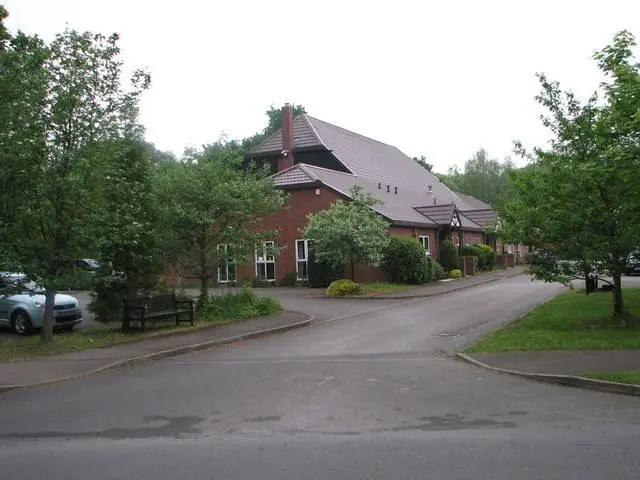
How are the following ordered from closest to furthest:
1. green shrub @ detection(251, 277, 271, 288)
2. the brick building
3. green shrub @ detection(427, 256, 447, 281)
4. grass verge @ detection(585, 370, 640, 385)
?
grass verge @ detection(585, 370, 640, 385)
green shrub @ detection(427, 256, 447, 281)
the brick building
green shrub @ detection(251, 277, 271, 288)

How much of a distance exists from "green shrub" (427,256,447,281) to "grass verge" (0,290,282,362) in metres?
13.4

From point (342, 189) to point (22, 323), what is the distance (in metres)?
18.9

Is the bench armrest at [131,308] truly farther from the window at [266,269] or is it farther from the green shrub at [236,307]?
the window at [266,269]

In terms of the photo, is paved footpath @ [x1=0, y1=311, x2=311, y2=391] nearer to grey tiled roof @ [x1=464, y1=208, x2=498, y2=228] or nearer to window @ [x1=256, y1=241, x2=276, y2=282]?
window @ [x1=256, y1=241, x2=276, y2=282]

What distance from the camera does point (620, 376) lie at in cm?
891

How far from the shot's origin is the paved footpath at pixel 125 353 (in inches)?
416

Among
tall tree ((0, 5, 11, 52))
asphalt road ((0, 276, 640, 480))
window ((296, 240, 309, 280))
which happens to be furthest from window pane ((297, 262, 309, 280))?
asphalt road ((0, 276, 640, 480))

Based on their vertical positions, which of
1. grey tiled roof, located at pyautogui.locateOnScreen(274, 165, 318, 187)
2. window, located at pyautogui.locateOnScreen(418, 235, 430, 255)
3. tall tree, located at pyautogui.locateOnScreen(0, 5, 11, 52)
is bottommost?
window, located at pyautogui.locateOnScreen(418, 235, 430, 255)

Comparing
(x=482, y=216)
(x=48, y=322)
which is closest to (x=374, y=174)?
(x=482, y=216)

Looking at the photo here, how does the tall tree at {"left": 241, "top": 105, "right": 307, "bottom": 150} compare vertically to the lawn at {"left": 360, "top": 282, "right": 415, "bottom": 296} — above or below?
above

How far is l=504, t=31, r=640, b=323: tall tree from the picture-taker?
12.3 m

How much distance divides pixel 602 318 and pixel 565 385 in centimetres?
650

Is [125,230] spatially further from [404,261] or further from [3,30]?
[404,261]

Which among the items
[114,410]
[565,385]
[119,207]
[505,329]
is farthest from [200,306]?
[565,385]
